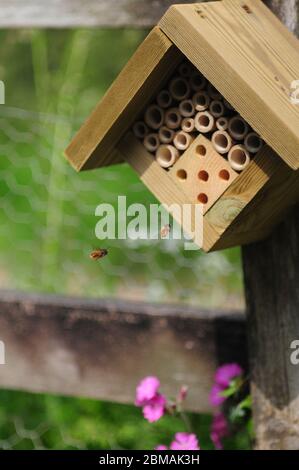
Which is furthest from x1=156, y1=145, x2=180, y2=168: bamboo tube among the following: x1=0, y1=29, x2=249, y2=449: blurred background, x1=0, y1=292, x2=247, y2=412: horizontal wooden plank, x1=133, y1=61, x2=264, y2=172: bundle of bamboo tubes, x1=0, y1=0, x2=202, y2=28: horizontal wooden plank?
x1=0, y1=29, x2=249, y2=449: blurred background

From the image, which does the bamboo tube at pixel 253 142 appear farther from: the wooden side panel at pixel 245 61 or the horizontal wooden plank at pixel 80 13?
the horizontal wooden plank at pixel 80 13

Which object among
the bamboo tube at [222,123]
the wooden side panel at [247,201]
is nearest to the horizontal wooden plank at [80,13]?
the bamboo tube at [222,123]

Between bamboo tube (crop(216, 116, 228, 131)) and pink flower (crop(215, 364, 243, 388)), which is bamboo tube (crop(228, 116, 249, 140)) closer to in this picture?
bamboo tube (crop(216, 116, 228, 131))

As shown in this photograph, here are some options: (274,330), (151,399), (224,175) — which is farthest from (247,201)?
(151,399)

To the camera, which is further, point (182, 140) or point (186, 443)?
point (186, 443)

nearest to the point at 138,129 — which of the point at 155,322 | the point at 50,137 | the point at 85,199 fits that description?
the point at 155,322

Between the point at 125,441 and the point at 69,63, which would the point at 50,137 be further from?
the point at 125,441

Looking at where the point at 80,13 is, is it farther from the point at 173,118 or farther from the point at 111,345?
the point at 111,345
